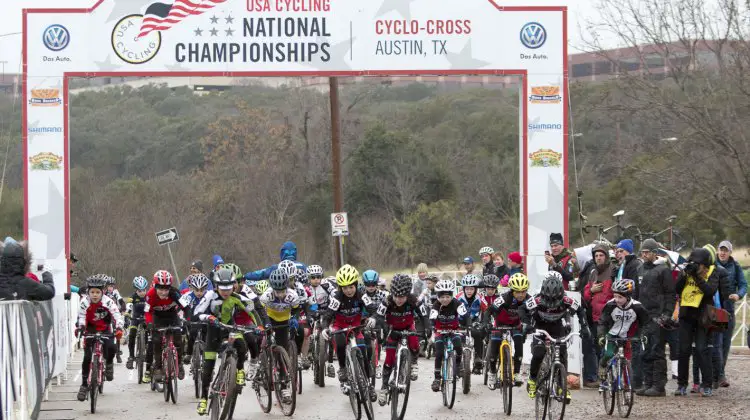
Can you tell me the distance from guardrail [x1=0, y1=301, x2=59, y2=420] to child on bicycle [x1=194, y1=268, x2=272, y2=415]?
1809 millimetres

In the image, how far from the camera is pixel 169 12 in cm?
2228

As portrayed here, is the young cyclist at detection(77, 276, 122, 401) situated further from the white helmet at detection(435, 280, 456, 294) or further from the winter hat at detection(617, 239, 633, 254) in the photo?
the winter hat at detection(617, 239, 633, 254)

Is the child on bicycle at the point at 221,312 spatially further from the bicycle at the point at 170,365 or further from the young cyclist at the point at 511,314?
the young cyclist at the point at 511,314

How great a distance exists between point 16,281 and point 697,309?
841cm

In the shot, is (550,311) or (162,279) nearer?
(550,311)

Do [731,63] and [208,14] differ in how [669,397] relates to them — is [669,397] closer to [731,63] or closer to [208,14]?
[208,14]

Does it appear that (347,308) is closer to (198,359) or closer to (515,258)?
(198,359)

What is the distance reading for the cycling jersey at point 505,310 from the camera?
1524cm

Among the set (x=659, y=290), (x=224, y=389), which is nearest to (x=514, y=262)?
(x=659, y=290)

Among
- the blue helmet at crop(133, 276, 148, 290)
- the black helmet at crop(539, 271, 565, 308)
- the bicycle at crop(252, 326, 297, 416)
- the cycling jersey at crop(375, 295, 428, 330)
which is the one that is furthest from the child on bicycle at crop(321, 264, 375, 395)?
the blue helmet at crop(133, 276, 148, 290)

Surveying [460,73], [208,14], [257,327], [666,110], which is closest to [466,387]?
[257,327]

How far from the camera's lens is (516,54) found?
22641 millimetres

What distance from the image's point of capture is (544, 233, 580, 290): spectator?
701 inches

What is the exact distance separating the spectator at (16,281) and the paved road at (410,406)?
181cm
